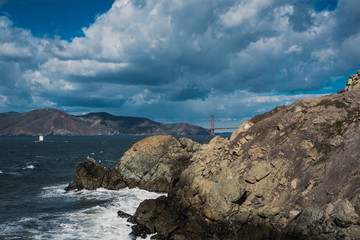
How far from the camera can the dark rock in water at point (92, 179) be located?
40406 millimetres

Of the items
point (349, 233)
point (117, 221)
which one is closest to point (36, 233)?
point (117, 221)

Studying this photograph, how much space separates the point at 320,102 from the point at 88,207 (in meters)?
28.9

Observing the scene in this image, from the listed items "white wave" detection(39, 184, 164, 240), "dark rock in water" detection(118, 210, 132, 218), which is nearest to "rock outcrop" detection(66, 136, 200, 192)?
"white wave" detection(39, 184, 164, 240)

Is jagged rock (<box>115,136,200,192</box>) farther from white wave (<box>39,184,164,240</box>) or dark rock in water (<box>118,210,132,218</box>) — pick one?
dark rock in water (<box>118,210,132,218</box>)

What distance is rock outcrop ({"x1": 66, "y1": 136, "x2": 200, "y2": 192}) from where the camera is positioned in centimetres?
4034

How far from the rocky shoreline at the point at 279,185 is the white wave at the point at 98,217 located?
2.10 meters

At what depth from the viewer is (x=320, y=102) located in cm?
2925

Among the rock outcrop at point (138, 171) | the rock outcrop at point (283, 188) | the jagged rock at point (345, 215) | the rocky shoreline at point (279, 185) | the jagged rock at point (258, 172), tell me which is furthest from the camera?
the rock outcrop at point (138, 171)

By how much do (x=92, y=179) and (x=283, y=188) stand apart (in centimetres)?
2903

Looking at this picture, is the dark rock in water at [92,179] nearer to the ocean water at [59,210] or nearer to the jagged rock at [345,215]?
the ocean water at [59,210]

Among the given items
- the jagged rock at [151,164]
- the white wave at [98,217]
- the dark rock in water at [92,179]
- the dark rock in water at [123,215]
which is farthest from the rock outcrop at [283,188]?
the dark rock in water at [92,179]

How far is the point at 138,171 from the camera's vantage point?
1623 inches

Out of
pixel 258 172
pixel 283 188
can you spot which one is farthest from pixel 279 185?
pixel 258 172

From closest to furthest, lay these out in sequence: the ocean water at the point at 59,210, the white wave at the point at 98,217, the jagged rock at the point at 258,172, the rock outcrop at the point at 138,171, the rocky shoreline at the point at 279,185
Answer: the rocky shoreline at the point at 279,185 < the white wave at the point at 98,217 < the ocean water at the point at 59,210 < the jagged rock at the point at 258,172 < the rock outcrop at the point at 138,171
